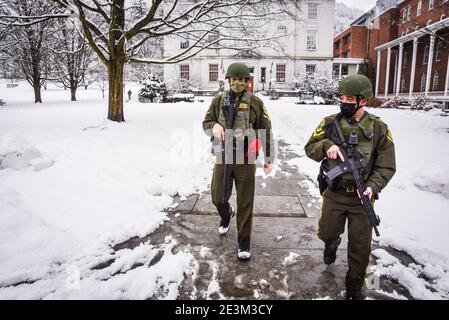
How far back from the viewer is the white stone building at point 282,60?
42.5 meters

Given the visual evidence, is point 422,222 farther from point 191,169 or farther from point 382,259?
point 191,169

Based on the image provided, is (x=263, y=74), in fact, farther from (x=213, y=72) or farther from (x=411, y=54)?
(x=411, y=54)

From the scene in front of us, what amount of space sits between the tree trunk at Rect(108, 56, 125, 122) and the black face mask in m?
10.6

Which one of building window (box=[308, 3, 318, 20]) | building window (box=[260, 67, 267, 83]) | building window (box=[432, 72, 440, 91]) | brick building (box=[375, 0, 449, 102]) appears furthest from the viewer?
building window (box=[260, 67, 267, 83])

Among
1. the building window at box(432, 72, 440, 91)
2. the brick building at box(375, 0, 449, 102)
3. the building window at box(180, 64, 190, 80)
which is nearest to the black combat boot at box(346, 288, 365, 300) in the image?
the brick building at box(375, 0, 449, 102)

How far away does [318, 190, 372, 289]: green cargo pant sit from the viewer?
2635 mm

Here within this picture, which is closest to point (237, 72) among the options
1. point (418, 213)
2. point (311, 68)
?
point (418, 213)

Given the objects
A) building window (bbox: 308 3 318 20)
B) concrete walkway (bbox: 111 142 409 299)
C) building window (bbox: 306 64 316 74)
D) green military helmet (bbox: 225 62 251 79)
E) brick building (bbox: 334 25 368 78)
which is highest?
building window (bbox: 308 3 318 20)

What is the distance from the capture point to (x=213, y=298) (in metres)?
2.68

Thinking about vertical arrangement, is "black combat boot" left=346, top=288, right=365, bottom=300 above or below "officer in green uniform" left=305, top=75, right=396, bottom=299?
below

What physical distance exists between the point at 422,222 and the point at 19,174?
6.19 meters

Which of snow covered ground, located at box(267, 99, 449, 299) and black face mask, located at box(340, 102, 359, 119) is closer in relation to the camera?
black face mask, located at box(340, 102, 359, 119)

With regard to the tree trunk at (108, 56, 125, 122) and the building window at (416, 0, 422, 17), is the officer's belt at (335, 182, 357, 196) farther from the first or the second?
the building window at (416, 0, 422, 17)

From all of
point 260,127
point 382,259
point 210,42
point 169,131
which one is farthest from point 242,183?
point 210,42
